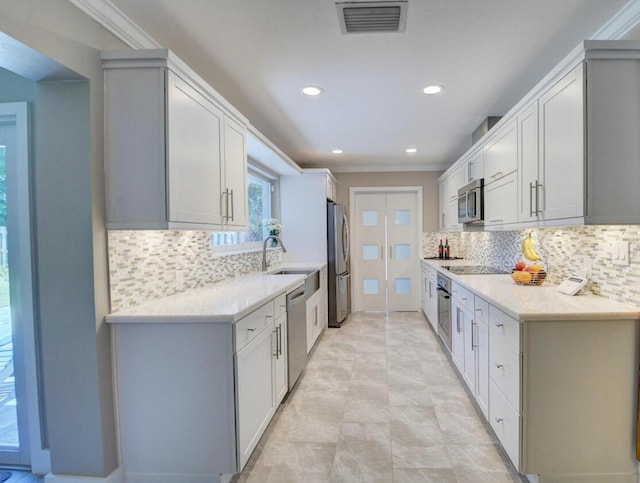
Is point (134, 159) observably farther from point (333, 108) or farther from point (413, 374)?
point (413, 374)

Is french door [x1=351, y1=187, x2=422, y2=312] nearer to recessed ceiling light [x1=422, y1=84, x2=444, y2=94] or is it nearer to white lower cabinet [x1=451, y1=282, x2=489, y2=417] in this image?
white lower cabinet [x1=451, y1=282, x2=489, y2=417]

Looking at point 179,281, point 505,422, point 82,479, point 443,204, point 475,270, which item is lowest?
point 82,479

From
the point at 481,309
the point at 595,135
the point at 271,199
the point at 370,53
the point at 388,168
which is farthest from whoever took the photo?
the point at 388,168

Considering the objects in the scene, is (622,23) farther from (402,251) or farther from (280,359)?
(402,251)

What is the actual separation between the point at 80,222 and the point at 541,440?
2.43m

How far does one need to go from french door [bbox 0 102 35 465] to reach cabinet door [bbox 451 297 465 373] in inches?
114

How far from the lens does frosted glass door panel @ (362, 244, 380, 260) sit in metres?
5.97

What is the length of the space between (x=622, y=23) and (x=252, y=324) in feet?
7.92

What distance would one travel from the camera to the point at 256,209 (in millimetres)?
4516

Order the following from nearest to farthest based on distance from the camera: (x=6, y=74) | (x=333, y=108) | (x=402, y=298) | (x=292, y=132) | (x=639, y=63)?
(x=639, y=63), (x=6, y=74), (x=333, y=108), (x=292, y=132), (x=402, y=298)

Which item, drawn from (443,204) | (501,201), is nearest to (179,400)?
(501,201)

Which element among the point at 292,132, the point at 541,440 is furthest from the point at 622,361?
the point at 292,132

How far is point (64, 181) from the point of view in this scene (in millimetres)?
1710

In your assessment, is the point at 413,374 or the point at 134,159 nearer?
the point at 134,159
